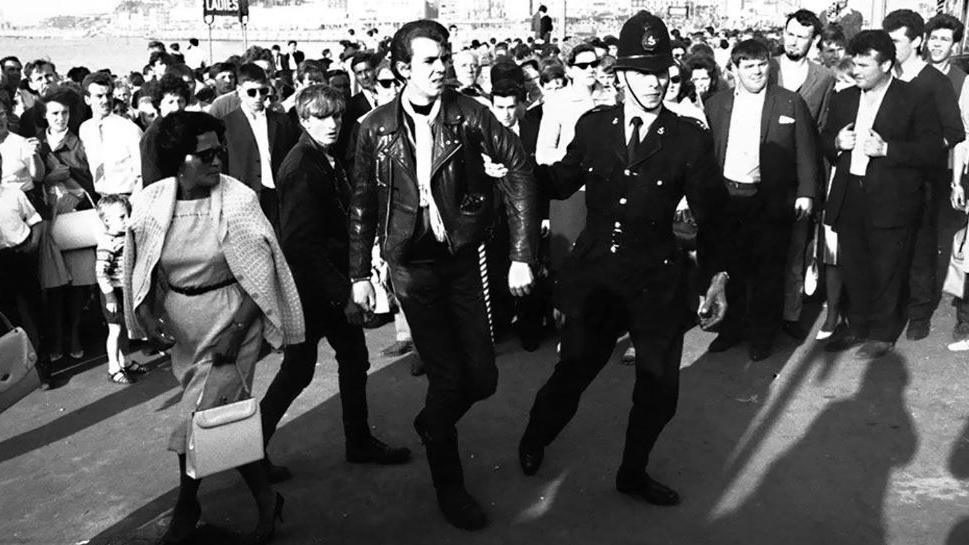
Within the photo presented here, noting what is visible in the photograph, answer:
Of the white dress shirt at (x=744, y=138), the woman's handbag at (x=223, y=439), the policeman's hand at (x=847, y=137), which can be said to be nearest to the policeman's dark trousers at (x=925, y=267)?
the policeman's hand at (x=847, y=137)

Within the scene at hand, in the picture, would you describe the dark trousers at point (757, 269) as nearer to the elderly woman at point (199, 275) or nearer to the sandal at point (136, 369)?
the elderly woman at point (199, 275)

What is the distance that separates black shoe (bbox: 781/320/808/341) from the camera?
22.8 ft

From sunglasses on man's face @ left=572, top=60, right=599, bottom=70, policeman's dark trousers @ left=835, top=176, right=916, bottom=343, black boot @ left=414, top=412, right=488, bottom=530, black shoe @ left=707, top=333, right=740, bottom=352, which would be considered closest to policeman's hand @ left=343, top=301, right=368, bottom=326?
black boot @ left=414, top=412, right=488, bottom=530

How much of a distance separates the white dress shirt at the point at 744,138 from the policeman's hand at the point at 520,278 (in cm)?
269

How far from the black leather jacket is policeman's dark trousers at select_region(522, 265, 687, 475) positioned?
0.48 metres

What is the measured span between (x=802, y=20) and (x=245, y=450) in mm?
5169

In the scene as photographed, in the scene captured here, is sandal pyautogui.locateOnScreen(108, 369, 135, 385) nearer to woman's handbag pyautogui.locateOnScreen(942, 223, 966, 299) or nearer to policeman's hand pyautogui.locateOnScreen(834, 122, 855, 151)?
policeman's hand pyautogui.locateOnScreen(834, 122, 855, 151)

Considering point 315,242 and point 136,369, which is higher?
point 315,242

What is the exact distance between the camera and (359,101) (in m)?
7.75

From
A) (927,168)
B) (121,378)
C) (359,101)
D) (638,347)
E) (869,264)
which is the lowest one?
(121,378)

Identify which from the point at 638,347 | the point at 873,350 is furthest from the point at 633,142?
the point at 873,350

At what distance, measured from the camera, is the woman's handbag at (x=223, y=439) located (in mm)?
3771

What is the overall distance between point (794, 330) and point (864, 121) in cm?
156

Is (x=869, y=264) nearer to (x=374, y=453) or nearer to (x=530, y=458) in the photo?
(x=530, y=458)
